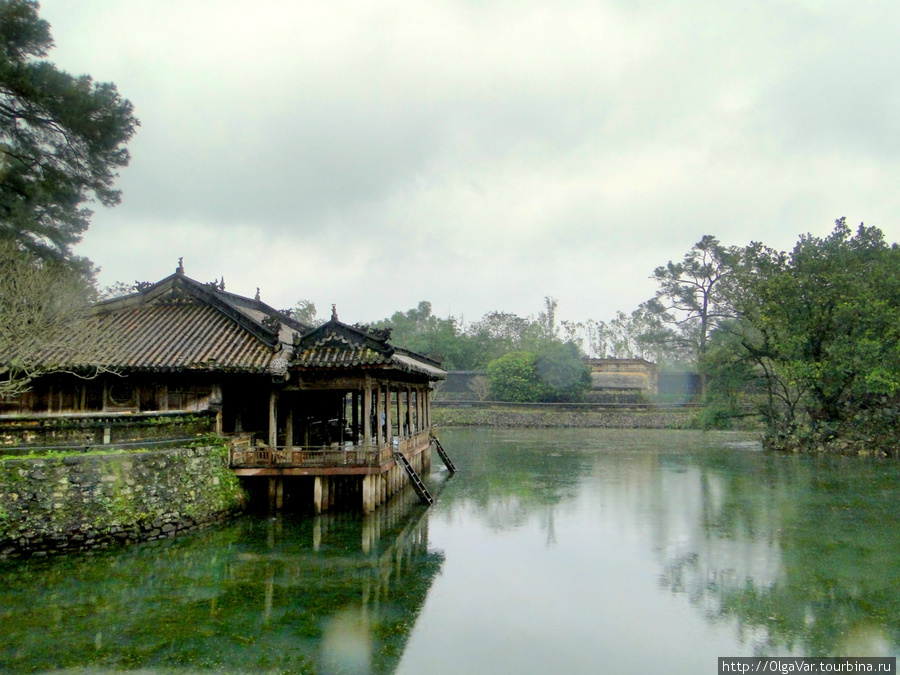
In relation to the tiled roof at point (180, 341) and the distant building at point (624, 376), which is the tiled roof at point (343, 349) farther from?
the distant building at point (624, 376)

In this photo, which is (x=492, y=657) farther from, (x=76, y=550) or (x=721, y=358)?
(x=721, y=358)

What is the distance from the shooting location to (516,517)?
1772cm

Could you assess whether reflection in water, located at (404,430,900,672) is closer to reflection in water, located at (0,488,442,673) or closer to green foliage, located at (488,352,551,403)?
reflection in water, located at (0,488,442,673)

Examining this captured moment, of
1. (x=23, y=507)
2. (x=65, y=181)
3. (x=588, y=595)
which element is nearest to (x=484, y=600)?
(x=588, y=595)

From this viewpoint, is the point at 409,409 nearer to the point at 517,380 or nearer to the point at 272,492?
the point at 272,492

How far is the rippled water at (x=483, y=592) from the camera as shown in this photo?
8695 millimetres

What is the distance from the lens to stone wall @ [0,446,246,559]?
489 inches

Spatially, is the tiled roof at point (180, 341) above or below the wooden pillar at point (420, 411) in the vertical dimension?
above

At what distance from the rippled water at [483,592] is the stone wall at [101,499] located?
0.58m

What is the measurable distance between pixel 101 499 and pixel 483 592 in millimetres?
8229

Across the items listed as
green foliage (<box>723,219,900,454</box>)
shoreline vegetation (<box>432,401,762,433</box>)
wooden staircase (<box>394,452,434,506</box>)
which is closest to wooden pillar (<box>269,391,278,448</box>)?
wooden staircase (<box>394,452,434,506</box>)

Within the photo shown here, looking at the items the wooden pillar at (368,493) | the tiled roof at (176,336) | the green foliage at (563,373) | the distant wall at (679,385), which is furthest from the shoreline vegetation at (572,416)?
the wooden pillar at (368,493)

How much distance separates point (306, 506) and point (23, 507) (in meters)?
7.27

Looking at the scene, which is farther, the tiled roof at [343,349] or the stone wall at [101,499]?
the tiled roof at [343,349]
